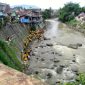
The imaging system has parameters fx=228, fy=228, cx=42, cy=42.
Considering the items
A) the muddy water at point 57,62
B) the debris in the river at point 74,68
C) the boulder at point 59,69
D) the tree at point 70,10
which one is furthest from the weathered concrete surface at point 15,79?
the tree at point 70,10

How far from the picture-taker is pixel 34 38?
40.2 meters

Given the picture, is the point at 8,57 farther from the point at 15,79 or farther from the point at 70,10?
the point at 70,10

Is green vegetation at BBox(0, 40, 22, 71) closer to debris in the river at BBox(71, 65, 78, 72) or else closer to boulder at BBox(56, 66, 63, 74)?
boulder at BBox(56, 66, 63, 74)

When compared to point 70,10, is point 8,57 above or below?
below

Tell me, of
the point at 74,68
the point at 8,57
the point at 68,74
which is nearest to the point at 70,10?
the point at 74,68

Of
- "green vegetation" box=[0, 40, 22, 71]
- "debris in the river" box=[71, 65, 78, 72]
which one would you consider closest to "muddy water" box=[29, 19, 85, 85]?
"debris in the river" box=[71, 65, 78, 72]

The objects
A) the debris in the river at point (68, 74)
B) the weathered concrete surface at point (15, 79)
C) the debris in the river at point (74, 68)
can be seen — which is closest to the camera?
the weathered concrete surface at point (15, 79)

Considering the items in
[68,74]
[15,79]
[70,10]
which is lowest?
[68,74]

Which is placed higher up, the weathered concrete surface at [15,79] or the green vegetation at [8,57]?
the weathered concrete surface at [15,79]

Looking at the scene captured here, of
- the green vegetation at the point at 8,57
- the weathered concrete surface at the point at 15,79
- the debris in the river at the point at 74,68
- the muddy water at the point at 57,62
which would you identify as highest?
the weathered concrete surface at the point at 15,79

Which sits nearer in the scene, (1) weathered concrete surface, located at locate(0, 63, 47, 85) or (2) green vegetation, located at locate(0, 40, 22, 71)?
(1) weathered concrete surface, located at locate(0, 63, 47, 85)

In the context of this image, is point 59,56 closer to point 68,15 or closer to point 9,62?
point 9,62

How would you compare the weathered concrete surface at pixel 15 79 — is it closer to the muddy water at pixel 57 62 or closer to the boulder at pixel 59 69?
the muddy water at pixel 57 62

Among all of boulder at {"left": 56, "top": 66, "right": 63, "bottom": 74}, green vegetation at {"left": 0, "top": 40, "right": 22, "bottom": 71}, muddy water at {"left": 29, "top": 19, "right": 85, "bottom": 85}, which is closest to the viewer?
green vegetation at {"left": 0, "top": 40, "right": 22, "bottom": 71}
